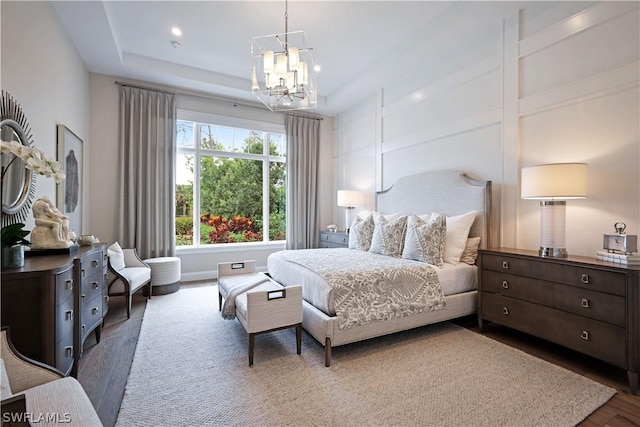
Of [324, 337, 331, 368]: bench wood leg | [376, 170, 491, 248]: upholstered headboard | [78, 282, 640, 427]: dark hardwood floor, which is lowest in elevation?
[78, 282, 640, 427]: dark hardwood floor

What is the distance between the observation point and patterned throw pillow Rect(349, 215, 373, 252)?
384 centimetres

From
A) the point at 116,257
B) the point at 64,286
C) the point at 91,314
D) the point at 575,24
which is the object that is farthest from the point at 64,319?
the point at 575,24

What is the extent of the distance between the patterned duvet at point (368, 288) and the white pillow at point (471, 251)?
0.61 metres

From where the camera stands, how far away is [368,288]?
243cm

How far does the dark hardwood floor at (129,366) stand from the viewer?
66.4 inches

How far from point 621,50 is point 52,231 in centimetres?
452

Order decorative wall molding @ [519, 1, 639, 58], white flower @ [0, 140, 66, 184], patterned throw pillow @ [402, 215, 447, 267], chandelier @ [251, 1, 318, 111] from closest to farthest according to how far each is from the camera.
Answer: white flower @ [0, 140, 66, 184]
decorative wall molding @ [519, 1, 639, 58]
chandelier @ [251, 1, 318, 111]
patterned throw pillow @ [402, 215, 447, 267]

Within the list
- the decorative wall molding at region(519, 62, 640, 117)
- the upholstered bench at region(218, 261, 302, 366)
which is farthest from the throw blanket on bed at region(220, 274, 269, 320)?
the decorative wall molding at region(519, 62, 640, 117)

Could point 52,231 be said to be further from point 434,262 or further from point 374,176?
point 374,176

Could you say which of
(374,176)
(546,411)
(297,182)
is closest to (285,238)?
(297,182)

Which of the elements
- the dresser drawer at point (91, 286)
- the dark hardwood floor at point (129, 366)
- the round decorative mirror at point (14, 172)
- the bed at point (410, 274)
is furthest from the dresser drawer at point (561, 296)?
the round decorative mirror at point (14, 172)

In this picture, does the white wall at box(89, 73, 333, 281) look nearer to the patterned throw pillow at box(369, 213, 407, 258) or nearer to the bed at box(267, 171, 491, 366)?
the bed at box(267, 171, 491, 366)

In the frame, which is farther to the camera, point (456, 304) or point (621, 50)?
point (456, 304)

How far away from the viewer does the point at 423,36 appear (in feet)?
11.3
